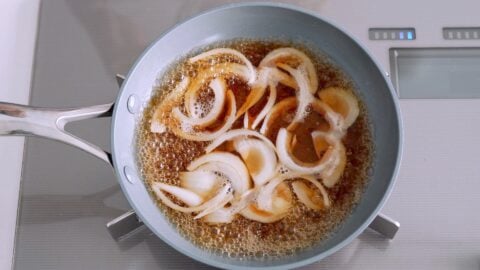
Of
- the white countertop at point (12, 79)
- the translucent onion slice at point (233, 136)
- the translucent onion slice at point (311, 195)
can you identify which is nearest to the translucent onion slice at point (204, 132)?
the translucent onion slice at point (233, 136)

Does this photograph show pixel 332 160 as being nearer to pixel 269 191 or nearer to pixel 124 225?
pixel 269 191

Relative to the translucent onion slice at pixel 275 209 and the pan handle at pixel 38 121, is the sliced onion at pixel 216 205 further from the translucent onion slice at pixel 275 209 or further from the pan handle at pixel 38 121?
the pan handle at pixel 38 121

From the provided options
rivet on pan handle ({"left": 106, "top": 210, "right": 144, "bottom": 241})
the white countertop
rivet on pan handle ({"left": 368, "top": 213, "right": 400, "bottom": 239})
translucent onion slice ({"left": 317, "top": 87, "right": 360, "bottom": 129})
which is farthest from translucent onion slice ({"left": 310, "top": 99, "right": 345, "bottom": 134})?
the white countertop

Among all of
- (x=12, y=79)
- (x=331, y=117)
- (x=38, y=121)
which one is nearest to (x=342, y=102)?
(x=331, y=117)

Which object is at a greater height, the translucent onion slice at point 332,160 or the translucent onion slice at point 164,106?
the translucent onion slice at point 164,106

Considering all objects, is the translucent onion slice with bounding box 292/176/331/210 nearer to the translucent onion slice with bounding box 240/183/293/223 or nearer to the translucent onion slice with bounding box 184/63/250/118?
the translucent onion slice with bounding box 240/183/293/223

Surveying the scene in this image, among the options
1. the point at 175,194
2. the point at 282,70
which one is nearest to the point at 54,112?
the point at 175,194
